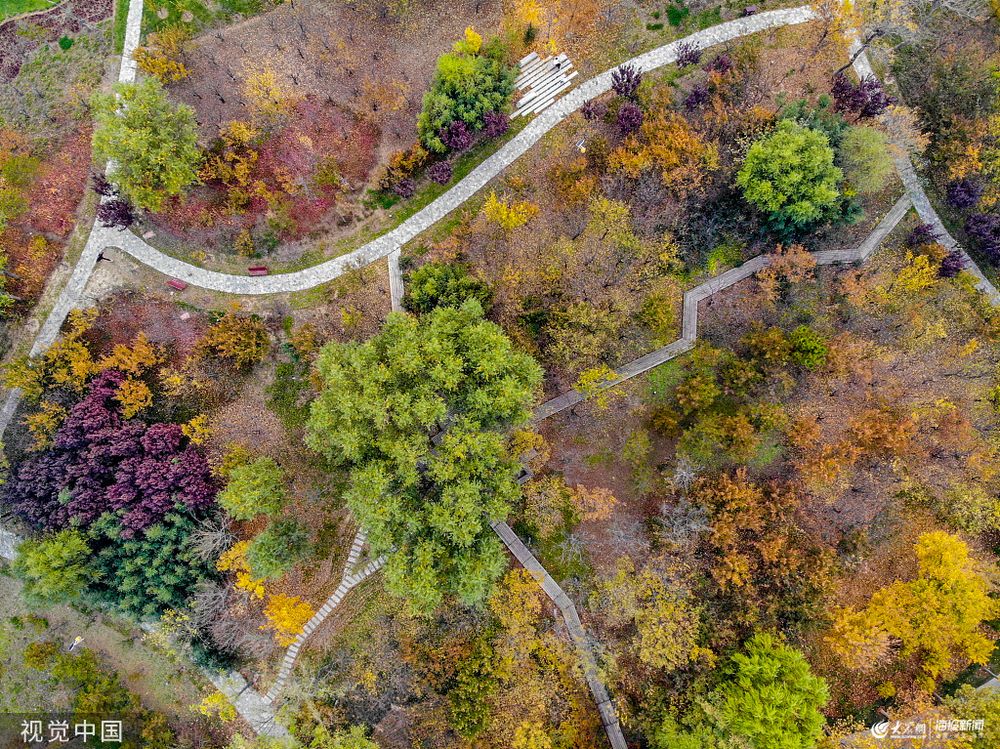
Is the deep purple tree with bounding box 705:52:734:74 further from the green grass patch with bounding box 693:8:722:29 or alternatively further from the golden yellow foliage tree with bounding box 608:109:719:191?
the golden yellow foliage tree with bounding box 608:109:719:191

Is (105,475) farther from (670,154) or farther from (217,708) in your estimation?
(670,154)

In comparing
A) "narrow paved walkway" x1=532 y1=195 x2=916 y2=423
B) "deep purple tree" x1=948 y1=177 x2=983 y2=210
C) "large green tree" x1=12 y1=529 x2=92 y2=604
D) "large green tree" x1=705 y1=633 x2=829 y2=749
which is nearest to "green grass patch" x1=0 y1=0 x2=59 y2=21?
"large green tree" x1=12 y1=529 x2=92 y2=604

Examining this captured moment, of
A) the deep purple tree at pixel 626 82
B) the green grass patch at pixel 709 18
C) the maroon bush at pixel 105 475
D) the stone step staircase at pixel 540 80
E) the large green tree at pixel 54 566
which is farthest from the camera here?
the green grass patch at pixel 709 18

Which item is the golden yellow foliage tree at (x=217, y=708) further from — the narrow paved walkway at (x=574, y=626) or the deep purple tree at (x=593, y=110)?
the deep purple tree at (x=593, y=110)

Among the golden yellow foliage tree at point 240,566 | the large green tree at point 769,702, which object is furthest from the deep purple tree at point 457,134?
the large green tree at point 769,702

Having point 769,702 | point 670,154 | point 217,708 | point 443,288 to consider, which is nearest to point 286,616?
point 217,708
